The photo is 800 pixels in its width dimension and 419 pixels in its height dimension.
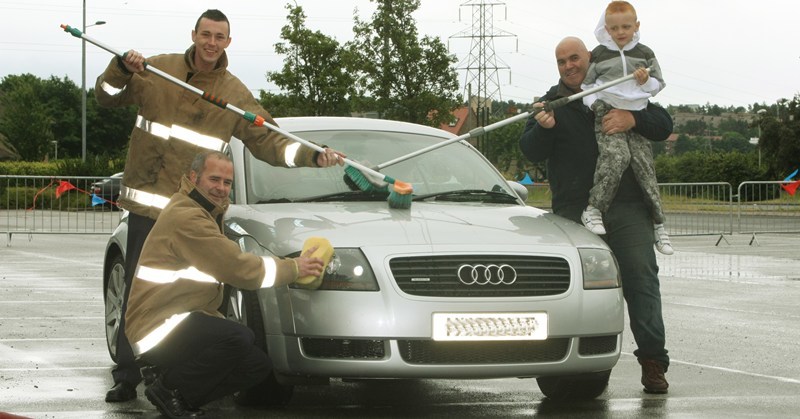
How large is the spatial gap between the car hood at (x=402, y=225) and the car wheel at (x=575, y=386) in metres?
0.73

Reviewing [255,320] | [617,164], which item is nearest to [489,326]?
[255,320]

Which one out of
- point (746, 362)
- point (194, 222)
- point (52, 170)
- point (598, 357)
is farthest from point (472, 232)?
point (52, 170)

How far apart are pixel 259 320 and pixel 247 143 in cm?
143

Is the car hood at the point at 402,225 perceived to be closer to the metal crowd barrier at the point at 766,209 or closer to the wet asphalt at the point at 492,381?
the wet asphalt at the point at 492,381

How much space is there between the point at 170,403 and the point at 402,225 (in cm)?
139

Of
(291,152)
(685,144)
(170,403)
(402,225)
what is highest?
(685,144)

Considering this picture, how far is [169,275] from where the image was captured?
20.4 ft

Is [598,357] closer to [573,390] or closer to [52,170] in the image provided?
[573,390]

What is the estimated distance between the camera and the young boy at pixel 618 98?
7348 mm

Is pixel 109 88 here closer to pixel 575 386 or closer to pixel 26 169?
pixel 575 386

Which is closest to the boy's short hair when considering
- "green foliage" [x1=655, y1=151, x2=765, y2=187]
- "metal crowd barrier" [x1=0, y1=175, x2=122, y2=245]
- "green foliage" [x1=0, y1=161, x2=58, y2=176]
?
"metal crowd barrier" [x1=0, y1=175, x2=122, y2=245]

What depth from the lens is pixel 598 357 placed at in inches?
253

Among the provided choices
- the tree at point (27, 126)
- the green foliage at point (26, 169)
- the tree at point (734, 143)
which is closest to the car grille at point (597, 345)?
the green foliage at point (26, 169)

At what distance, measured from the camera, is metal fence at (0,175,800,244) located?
21.4 metres
